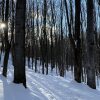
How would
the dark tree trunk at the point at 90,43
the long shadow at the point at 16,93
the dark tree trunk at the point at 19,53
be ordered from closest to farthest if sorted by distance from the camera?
the long shadow at the point at 16,93 < the dark tree trunk at the point at 19,53 < the dark tree trunk at the point at 90,43

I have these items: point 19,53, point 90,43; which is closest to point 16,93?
point 19,53

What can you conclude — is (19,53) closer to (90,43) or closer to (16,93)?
(16,93)

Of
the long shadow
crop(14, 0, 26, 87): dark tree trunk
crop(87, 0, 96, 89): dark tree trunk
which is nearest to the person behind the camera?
the long shadow

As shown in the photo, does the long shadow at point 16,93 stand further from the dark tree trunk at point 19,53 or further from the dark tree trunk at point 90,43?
the dark tree trunk at point 90,43

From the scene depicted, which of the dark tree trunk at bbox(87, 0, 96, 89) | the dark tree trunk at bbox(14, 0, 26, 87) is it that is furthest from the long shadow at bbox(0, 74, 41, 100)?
the dark tree trunk at bbox(87, 0, 96, 89)

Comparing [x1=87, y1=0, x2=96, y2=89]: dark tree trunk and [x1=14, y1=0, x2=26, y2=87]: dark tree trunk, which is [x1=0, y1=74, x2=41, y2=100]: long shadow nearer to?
[x1=14, y1=0, x2=26, y2=87]: dark tree trunk

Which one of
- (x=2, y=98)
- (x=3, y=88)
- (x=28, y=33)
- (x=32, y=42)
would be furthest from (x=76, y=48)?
(x=32, y=42)

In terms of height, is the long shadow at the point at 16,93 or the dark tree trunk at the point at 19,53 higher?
the dark tree trunk at the point at 19,53

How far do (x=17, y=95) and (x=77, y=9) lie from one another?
641 cm

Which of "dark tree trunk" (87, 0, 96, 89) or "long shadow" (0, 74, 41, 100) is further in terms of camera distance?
"dark tree trunk" (87, 0, 96, 89)

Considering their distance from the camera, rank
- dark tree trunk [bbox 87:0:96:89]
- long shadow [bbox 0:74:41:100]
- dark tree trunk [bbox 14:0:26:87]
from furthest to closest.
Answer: dark tree trunk [bbox 87:0:96:89], dark tree trunk [bbox 14:0:26:87], long shadow [bbox 0:74:41:100]

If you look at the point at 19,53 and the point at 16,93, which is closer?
the point at 16,93

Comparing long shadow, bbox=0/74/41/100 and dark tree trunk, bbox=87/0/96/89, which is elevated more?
dark tree trunk, bbox=87/0/96/89

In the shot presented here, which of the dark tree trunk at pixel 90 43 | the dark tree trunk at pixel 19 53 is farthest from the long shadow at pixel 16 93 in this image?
the dark tree trunk at pixel 90 43
